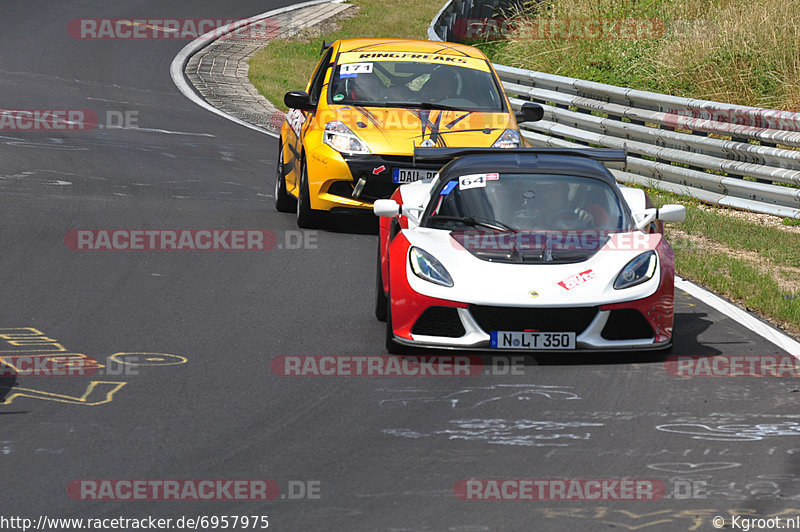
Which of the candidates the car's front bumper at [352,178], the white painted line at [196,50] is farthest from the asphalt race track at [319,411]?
the white painted line at [196,50]

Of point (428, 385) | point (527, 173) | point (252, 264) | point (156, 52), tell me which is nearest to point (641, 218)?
point (527, 173)

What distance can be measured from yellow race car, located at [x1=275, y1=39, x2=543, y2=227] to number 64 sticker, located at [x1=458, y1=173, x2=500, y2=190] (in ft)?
10.3

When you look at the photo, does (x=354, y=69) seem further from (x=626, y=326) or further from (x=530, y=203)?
(x=626, y=326)

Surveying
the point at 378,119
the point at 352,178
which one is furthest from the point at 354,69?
the point at 352,178

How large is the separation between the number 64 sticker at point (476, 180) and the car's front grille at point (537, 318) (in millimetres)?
1301

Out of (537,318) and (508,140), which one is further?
(508,140)

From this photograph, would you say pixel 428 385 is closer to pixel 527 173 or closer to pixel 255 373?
pixel 255 373

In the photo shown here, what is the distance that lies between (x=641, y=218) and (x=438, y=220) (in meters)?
1.41

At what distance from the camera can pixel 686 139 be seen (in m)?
15.3

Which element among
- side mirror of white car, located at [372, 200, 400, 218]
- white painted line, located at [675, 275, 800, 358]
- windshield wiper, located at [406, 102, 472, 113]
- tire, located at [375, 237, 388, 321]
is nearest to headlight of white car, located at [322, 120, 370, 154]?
windshield wiper, located at [406, 102, 472, 113]

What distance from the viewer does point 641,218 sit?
30.3 ft

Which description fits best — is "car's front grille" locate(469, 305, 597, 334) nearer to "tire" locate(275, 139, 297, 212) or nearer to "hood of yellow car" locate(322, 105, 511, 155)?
"hood of yellow car" locate(322, 105, 511, 155)

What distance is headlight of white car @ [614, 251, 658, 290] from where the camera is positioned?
8414 millimetres

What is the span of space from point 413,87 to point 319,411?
6.98 m
